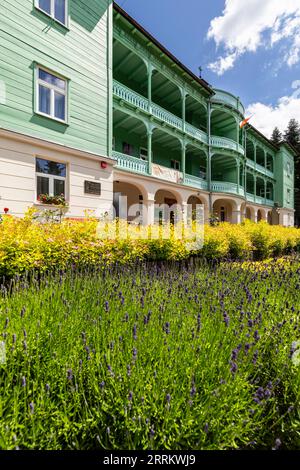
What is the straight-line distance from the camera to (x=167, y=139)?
57.7ft

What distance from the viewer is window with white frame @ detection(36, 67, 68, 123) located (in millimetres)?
8984

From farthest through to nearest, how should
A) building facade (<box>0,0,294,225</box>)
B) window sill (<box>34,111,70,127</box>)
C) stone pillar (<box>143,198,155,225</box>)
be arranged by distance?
stone pillar (<box>143,198,155,225</box>)
window sill (<box>34,111,70,127</box>)
building facade (<box>0,0,294,225</box>)

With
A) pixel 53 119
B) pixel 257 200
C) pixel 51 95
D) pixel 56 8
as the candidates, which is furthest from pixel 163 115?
pixel 257 200

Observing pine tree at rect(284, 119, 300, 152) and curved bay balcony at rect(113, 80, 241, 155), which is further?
pine tree at rect(284, 119, 300, 152)

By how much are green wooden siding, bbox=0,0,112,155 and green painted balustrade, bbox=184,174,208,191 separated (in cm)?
774

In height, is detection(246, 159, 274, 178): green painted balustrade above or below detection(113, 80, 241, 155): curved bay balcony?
above

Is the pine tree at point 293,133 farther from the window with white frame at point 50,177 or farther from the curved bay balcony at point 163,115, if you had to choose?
the window with white frame at point 50,177

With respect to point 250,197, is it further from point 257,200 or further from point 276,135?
point 276,135

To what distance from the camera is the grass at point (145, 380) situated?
1.55m

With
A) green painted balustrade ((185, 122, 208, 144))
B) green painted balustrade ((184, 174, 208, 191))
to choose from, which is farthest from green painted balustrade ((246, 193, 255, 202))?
green painted balustrade ((185, 122, 208, 144))

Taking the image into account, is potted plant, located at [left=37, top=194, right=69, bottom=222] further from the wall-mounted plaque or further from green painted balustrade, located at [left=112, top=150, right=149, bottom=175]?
green painted balustrade, located at [left=112, top=150, right=149, bottom=175]

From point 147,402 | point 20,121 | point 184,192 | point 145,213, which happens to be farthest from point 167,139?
point 147,402

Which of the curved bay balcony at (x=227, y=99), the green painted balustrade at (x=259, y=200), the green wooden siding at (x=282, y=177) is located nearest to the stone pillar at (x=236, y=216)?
the green painted balustrade at (x=259, y=200)

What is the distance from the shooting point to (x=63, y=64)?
31.5 feet
